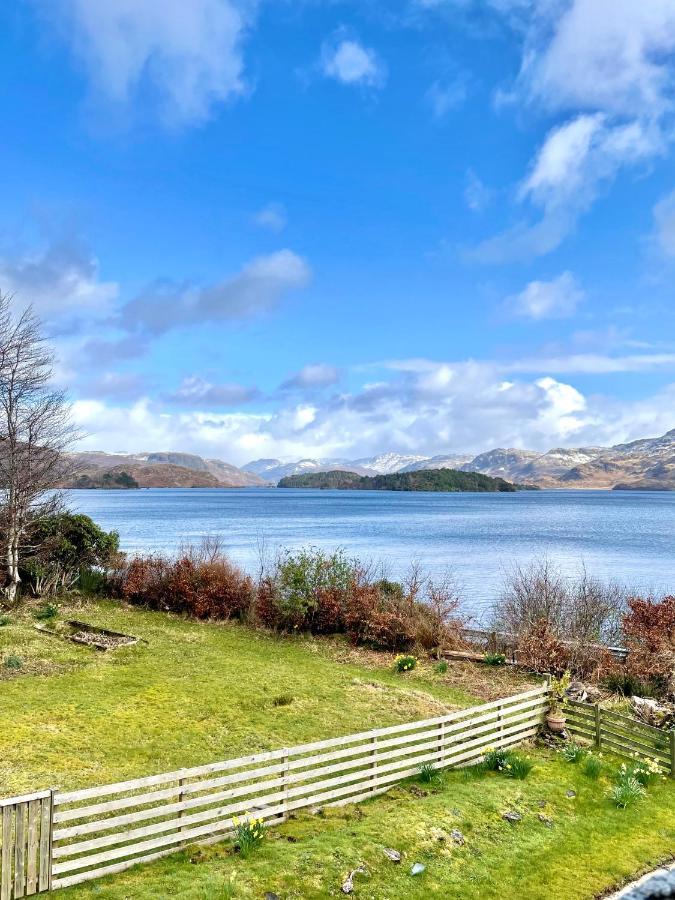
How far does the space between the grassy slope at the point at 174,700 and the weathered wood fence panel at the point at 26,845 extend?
3673mm

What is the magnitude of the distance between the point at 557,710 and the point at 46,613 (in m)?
20.3

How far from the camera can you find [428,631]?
24859 mm

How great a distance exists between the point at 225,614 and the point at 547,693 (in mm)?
16506

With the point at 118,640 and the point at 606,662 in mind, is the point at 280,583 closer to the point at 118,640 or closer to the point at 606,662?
the point at 118,640

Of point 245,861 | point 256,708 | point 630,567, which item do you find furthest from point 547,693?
point 630,567

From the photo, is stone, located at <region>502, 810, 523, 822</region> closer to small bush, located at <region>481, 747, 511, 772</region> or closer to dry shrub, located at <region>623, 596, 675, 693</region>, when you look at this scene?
small bush, located at <region>481, 747, 511, 772</region>

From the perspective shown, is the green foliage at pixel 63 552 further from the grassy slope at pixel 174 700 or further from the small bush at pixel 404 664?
the small bush at pixel 404 664

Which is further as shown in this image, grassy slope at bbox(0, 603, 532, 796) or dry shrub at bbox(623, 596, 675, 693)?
dry shrub at bbox(623, 596, 675, 693)

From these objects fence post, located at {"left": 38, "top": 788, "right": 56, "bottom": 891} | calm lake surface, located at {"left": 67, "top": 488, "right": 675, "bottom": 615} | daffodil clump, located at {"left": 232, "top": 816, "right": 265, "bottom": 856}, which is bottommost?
calm lake surface, located at {"left": 67, "top": 488, "right": 675, "bottom": 615}

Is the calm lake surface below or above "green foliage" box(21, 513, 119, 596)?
below

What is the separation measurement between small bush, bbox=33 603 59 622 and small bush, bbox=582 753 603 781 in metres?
20.9

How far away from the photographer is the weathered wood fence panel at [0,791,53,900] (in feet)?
25.6

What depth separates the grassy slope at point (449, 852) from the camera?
8680mm

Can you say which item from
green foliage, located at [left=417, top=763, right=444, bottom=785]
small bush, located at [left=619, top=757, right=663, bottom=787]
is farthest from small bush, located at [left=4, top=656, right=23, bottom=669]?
small bush, located at [left=619, top=757, right=663, bottom=787]
